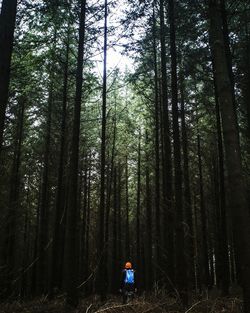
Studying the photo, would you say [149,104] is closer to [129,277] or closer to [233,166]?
[129,277]

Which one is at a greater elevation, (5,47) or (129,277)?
(5,47)

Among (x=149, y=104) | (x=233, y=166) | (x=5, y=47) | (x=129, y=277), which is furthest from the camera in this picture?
(x=149, y=104)

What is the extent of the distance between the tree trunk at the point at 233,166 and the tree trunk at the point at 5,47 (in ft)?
12.4

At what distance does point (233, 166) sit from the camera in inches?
236

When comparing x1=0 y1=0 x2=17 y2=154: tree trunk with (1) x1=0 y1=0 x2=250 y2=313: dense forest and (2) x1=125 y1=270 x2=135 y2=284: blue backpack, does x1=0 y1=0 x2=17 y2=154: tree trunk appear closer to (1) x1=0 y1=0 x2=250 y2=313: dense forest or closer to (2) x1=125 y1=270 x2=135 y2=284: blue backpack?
(1) x1=0 y1=0 x2=250 y2=313: dense forest

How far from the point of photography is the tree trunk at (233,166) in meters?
5.54

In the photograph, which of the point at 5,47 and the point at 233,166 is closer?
the point at 5,47

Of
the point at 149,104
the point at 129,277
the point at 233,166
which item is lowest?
the point at 129,277

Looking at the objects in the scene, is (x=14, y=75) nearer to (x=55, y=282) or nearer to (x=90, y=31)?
(x=90, y=31)

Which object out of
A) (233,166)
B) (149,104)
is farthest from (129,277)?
(149,104)

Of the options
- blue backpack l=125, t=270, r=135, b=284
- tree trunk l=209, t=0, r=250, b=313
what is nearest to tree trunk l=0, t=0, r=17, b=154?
tree trunk l=209, t=0, r=250, b=313

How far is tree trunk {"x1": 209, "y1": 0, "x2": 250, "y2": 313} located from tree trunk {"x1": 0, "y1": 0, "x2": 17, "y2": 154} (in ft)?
12.4

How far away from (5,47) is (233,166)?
4.31 metres

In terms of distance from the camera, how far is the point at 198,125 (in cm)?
1895
